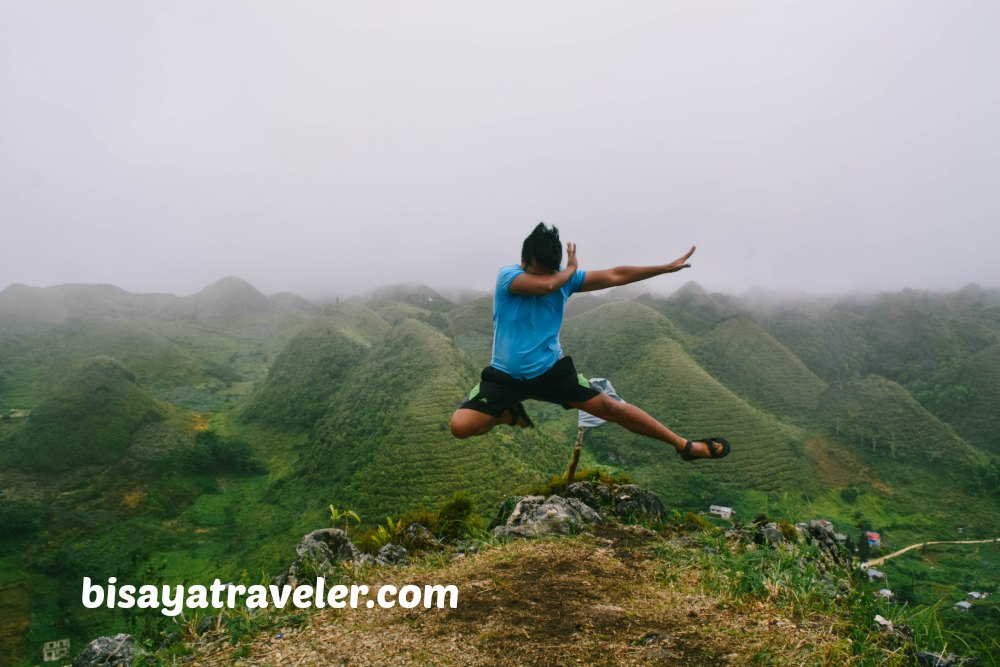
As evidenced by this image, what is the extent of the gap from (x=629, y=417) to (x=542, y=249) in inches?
67.3

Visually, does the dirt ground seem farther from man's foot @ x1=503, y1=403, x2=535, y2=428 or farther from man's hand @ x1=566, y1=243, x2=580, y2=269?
man's hand @ x1=566, y1=243, x2=580, y2=269

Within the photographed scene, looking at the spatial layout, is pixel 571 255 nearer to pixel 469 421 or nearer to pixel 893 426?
pixel 469 421

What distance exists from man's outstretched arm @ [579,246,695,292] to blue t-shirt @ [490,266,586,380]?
81 mm

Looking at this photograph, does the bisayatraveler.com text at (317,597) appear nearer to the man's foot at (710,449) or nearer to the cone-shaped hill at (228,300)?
the man's foot at (710,449)

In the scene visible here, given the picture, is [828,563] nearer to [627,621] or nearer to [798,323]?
[627,621]

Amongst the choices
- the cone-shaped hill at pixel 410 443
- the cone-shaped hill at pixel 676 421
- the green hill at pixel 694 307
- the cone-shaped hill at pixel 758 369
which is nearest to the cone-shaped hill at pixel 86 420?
the cone-shaped hill at pixel 410 443

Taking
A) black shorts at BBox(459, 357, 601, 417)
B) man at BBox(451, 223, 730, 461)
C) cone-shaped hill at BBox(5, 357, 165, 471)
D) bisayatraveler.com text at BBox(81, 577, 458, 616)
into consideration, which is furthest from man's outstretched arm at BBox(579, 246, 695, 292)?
cone-shaped hill at BBox(5, 357, 165, 471)

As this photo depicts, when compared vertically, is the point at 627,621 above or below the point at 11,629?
above

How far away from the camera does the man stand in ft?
12.6

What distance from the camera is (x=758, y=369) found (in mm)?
102750

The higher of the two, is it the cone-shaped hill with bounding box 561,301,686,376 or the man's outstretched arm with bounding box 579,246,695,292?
the man's outstretched arm with bounding box 579,246,695,292

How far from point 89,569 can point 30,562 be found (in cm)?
515

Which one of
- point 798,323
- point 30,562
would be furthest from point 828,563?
point 798,323

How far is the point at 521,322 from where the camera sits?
3.93 meters
